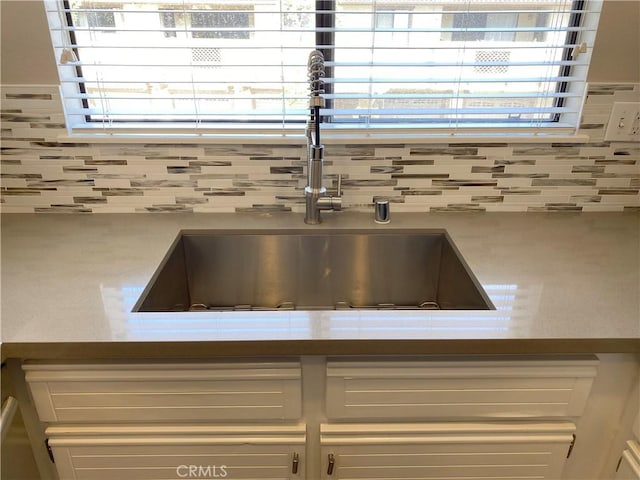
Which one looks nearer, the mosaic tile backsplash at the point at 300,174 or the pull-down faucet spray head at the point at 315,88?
the pull-down faucet spray head at the point at 315,88

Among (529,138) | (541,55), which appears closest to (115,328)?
(529,138)

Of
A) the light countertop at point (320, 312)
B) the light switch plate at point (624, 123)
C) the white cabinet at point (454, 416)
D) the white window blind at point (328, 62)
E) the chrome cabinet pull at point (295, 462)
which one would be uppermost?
the white window blind at point (328, 62)

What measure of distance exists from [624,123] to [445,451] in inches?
39.4

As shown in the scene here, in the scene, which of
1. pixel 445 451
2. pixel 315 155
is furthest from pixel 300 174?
pixel 445 451

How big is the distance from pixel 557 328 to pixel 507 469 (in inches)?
13.4

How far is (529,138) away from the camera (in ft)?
4.14

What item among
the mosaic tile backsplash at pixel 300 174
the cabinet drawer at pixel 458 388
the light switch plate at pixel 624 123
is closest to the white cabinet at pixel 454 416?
the cabinet drawer at pixel 458 388

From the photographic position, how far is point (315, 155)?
1.17 meters

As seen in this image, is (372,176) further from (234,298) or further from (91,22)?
(91,22)

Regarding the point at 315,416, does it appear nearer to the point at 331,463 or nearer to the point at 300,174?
the point at 331,463

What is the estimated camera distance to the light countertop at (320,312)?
79cm

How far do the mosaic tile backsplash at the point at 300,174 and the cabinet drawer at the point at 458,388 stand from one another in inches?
23.9

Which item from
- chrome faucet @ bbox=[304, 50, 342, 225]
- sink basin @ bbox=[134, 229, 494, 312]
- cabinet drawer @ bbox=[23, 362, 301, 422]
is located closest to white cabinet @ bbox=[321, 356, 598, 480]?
cabinet drawer @ bbox=[23, 362, 301, 422]

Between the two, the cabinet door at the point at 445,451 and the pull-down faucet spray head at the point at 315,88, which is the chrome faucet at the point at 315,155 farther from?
the cabinet door at the point at 445,451
